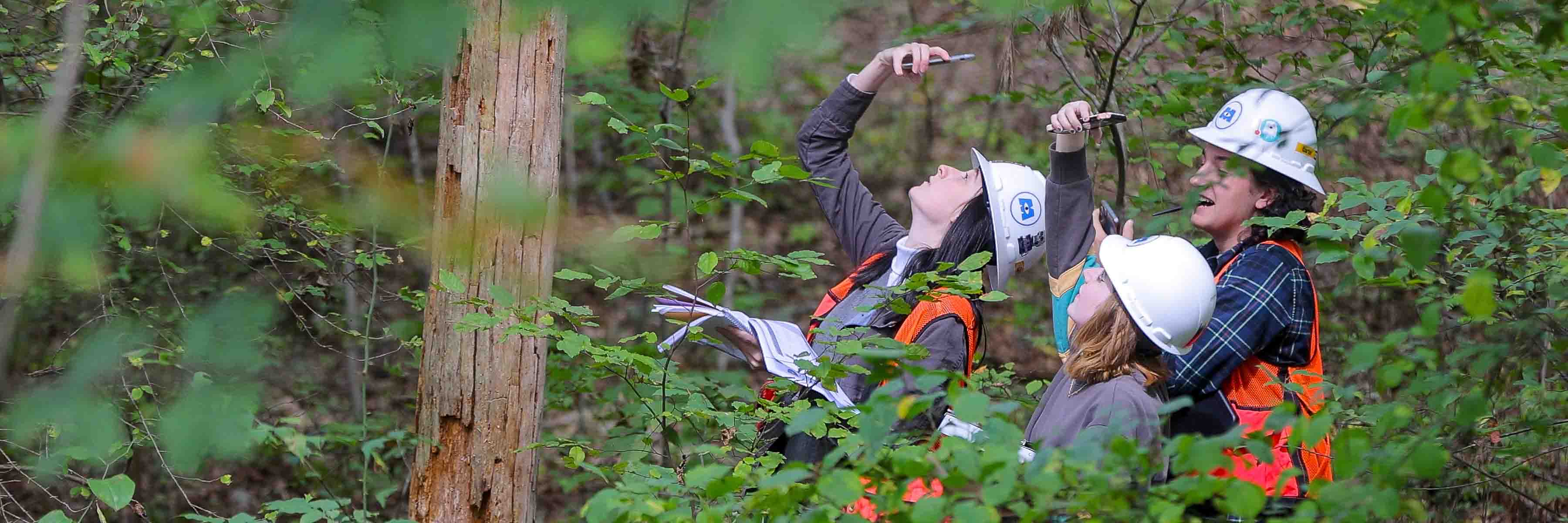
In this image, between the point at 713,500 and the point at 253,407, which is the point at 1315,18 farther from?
the point at 253,407

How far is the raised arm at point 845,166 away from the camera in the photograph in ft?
11.8

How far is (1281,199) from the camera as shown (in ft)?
9.52

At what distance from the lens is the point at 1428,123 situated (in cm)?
156

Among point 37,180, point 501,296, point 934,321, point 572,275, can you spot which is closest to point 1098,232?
point 934,321

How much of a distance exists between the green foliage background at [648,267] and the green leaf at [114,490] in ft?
0.04

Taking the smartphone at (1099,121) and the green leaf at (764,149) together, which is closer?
the green leaf at (764,149)

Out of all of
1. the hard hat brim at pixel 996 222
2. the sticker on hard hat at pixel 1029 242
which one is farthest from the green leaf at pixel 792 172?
the sticker on hard hat at pixel 1029 242

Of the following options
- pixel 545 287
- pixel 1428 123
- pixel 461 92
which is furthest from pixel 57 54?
pixel 1428 123

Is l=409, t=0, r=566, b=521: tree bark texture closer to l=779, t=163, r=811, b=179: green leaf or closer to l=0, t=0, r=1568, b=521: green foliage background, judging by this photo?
l=0, t=0, r=1568, b=521: green foliage background

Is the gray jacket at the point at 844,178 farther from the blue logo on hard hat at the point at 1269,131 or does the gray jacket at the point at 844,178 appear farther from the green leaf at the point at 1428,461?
the green leaf at the point at 1428,461

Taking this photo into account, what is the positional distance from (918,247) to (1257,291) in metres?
0.95

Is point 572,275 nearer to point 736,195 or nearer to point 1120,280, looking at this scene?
point 736,195

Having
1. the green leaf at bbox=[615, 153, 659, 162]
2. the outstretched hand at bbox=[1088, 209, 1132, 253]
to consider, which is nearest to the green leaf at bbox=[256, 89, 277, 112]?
the green leaf at bbox=[615, 153, 659, 162]

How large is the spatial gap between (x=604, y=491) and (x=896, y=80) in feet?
25.2
